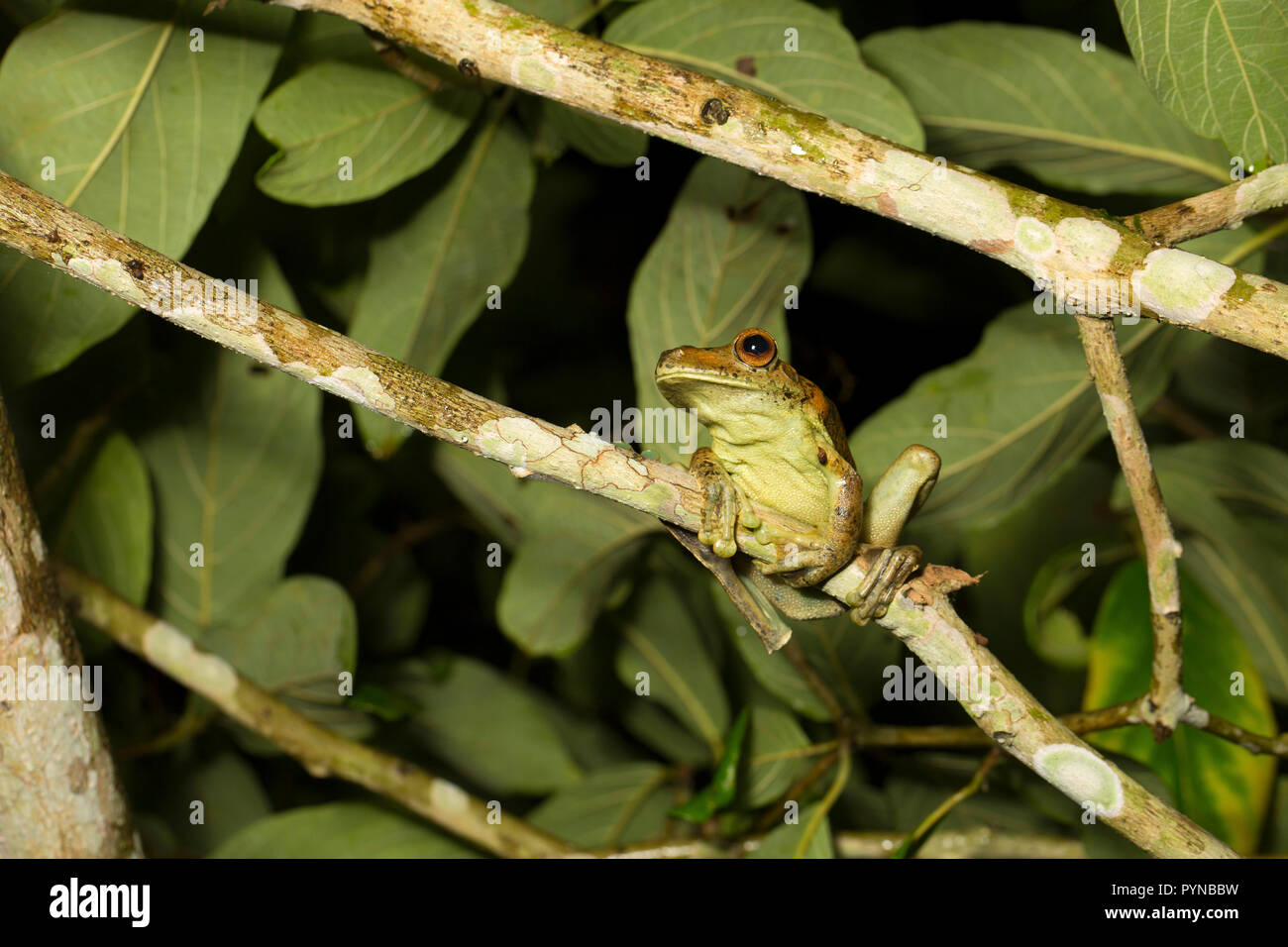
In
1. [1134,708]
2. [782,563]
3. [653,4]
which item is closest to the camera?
[782,563]

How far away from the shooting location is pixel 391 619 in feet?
8.39

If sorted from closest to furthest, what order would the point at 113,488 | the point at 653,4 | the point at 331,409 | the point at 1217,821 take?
the point at 653,4 < the point at 1217,821 < the point at 113,488 < the point at 331,409

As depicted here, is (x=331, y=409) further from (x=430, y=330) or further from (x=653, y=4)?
(x=653, y=4)

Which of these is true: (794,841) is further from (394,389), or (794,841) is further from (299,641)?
(394,389)

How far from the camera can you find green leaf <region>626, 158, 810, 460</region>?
174cm

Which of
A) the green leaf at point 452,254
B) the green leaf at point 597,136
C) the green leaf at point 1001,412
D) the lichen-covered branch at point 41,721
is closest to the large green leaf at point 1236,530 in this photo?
the green leaf at point 1001,412

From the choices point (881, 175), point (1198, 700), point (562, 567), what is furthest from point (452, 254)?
point (1198, 700)

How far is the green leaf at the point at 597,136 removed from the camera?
1.81 m

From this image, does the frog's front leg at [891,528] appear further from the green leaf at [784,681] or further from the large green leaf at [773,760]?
the large green leaf at [773,760]

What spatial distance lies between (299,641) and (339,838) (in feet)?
1.39

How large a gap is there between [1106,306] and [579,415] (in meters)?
1.55

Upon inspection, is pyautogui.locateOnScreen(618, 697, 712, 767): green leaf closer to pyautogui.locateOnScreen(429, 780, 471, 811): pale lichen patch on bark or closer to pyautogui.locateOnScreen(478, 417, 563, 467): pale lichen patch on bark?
pyautogui.locateOnScreen(429, 780, 471, 811): pale lichen patch on bark

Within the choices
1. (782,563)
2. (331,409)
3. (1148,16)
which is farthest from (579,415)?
(1148,16)

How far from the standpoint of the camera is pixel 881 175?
3.87 ft
